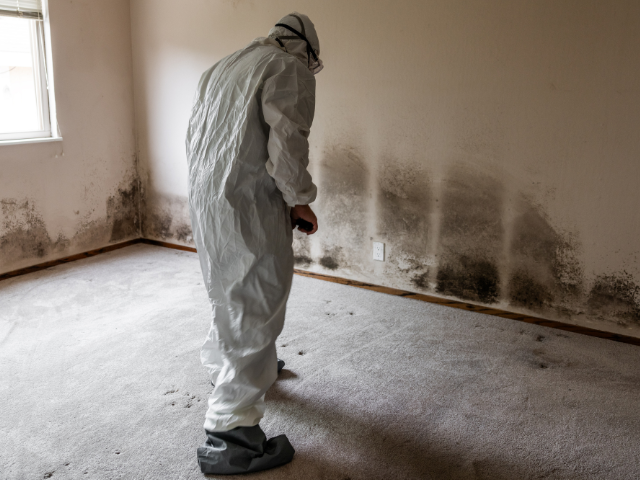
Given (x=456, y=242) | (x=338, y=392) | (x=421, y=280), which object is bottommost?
(x=338, y=392)

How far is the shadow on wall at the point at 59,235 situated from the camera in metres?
3.47

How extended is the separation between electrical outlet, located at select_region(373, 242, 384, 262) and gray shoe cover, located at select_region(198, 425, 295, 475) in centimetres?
174

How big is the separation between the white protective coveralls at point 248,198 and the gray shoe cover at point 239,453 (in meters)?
0.04

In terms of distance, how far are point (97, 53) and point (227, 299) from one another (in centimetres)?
290

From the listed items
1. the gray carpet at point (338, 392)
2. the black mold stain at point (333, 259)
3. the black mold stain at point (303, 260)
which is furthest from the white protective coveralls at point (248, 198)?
the black mold stain at point (303, 260)

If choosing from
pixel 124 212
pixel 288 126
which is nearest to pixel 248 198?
pixel 288 126

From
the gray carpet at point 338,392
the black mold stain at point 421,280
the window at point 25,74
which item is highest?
the window at point 25,74

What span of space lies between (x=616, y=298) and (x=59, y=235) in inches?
135

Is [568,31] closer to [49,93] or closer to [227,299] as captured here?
[227,299]

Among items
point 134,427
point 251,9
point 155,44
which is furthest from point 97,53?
point 134,427

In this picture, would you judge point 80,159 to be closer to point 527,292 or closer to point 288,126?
point 288,126

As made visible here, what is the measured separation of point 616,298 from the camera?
2695mm

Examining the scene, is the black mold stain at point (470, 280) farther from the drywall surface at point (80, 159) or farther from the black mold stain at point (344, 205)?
the drywall surface at point (80, 159)

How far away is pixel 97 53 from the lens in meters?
3.81
